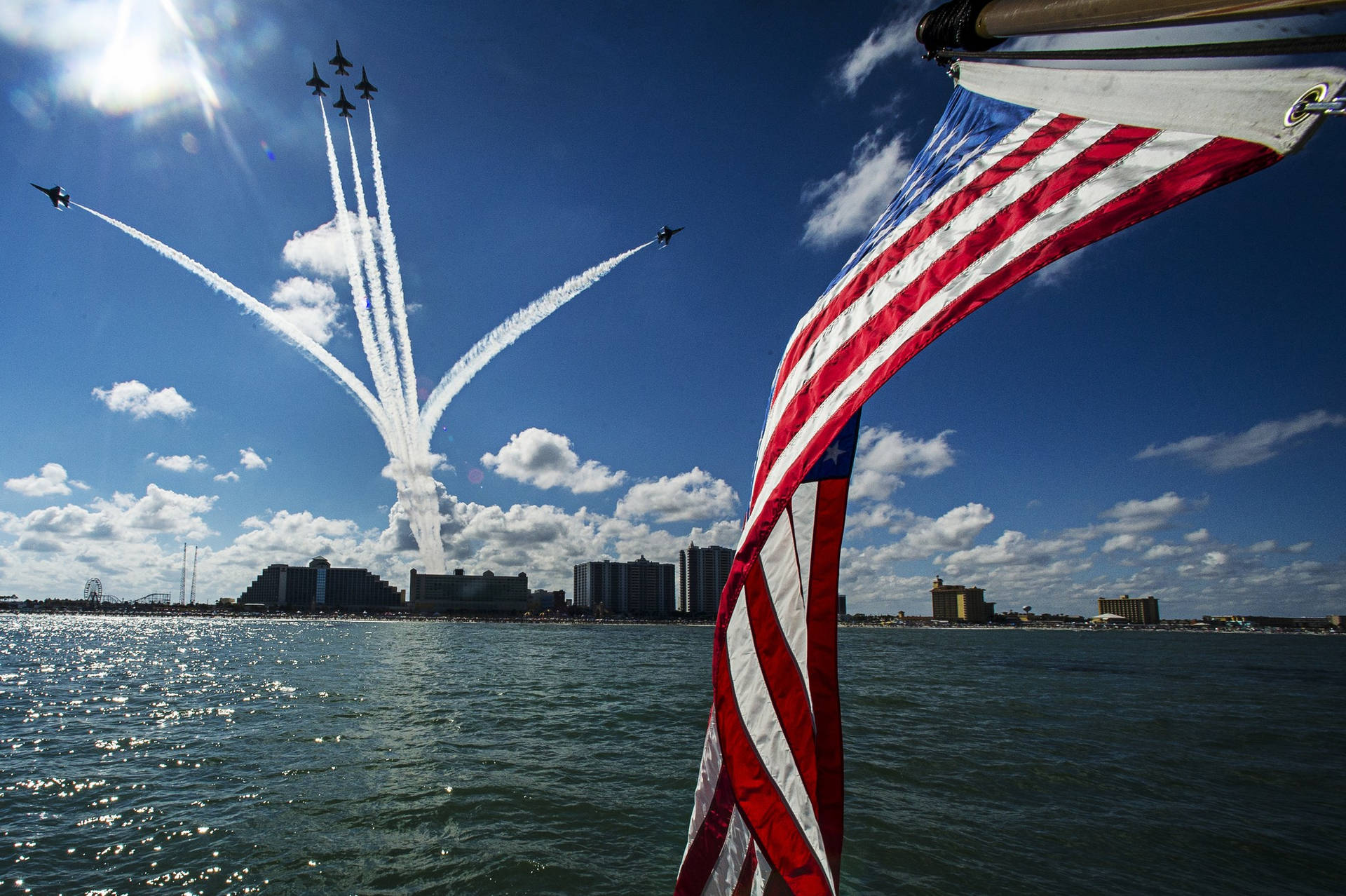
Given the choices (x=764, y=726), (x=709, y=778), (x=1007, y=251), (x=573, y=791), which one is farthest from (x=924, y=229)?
(x=573, y=791)

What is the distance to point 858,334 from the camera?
Result: 9.52 feet

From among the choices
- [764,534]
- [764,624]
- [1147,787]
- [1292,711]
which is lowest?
[1292,711]

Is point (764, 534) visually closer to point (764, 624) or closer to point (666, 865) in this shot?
point (764, 624)

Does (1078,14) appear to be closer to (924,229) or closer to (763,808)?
(924,229)

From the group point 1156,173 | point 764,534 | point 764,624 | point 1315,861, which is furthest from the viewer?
point 1315,861

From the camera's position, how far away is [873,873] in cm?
940

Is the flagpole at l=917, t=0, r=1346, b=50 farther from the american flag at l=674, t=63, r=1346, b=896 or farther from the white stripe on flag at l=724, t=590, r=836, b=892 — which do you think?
the white stripe on flag at l=724, t=590, r=836, b=892

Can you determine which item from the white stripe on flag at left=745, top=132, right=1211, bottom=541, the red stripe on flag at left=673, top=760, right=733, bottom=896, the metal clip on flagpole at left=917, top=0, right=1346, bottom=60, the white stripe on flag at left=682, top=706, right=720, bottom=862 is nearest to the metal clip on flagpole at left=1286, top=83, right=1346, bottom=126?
the metal clip on flagpole at left=917, top=0, right=1346, bottom=60

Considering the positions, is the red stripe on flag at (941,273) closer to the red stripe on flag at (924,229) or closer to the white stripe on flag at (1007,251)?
the white stripe on flag at (1007,251)

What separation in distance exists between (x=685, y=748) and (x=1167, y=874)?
33.9 feet

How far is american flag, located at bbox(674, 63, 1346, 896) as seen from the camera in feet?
6.61

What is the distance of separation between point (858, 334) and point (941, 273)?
0.45m

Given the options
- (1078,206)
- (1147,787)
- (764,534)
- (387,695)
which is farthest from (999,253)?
(387,695)

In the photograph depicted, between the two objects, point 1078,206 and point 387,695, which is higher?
point 1078,206
